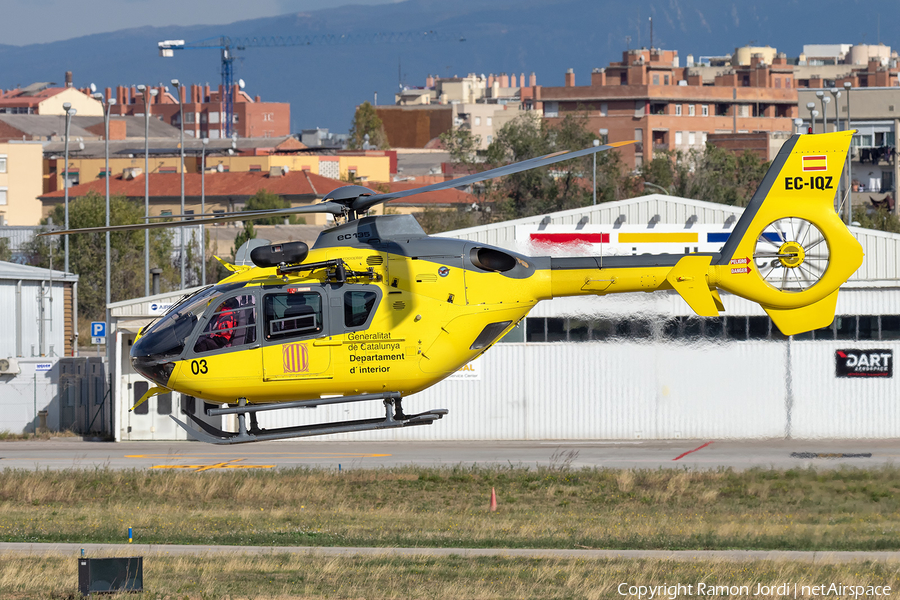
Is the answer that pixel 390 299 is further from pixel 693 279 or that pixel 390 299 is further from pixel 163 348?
pixel 693 279

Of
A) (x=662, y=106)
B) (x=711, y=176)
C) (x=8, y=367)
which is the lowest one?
(x=8, y=367)

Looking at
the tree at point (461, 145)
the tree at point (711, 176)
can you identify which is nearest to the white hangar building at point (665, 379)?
the tree at point (711, 176)

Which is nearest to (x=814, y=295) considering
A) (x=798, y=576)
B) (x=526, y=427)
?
(x=798, y=576)

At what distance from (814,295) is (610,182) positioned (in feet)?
235

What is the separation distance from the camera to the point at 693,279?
18.2m

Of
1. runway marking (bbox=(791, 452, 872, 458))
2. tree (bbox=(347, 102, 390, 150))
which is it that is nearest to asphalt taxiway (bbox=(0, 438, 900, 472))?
runway marking (bbox=(791, 452, 872, 458))

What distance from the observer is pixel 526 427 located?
4150 centimetres

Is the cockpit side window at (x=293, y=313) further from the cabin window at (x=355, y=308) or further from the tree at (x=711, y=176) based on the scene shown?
the tree at (x=711, y=176)

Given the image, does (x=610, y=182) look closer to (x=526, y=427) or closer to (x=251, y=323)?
(x=526, y=427)

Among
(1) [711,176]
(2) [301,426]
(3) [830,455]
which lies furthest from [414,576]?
(1) [711,176]

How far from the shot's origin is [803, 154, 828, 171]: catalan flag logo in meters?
17.9

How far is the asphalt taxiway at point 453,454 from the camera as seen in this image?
35250 millimetres

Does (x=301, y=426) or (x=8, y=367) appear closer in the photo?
(x=301, y=426)

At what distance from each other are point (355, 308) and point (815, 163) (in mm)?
7409
